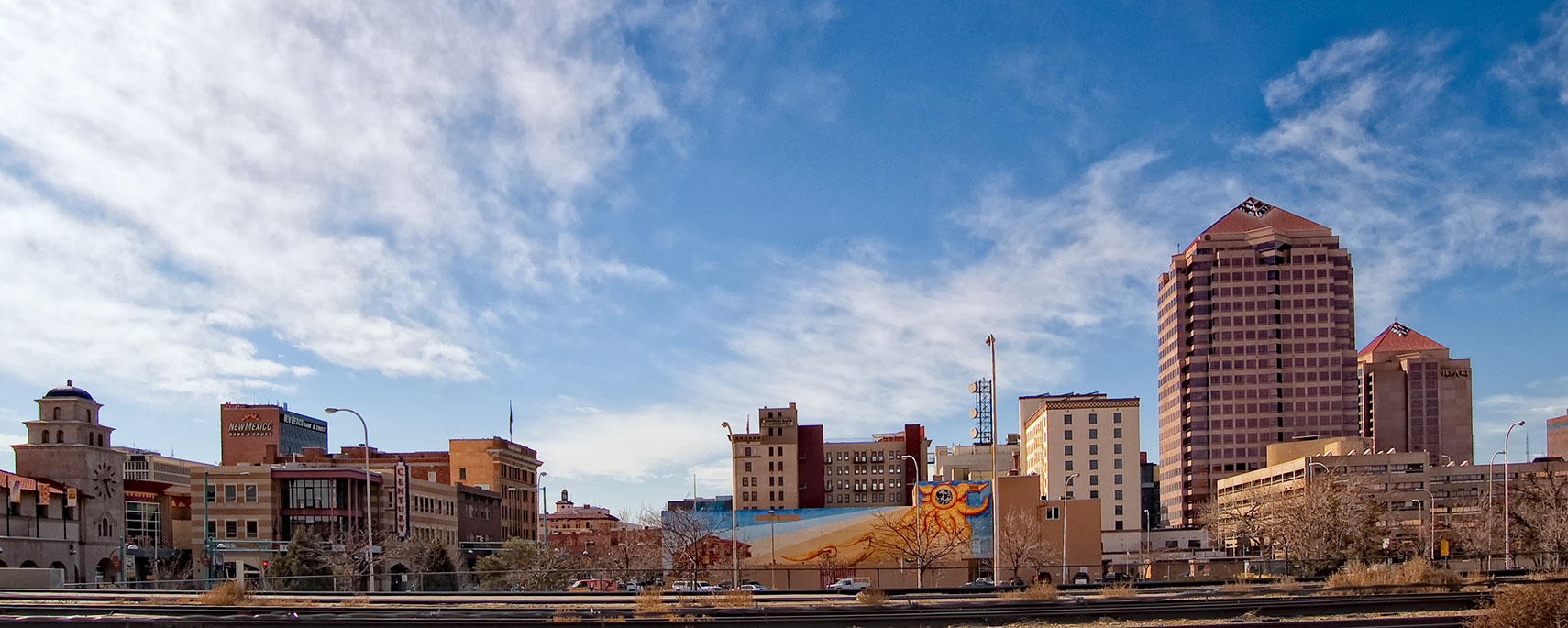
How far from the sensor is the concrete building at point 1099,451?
149000mm

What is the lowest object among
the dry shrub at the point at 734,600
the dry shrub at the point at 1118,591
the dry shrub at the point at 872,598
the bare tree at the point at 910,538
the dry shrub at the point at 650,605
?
the bare tree at the point at 910,538

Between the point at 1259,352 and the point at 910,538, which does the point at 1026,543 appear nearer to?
the point at 910,538

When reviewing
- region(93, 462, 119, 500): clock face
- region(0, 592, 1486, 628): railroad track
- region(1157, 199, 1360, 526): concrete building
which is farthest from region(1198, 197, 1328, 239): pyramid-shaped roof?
region(0, 592, 1486, 628): railroad track

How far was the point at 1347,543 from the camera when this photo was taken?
68688 mm

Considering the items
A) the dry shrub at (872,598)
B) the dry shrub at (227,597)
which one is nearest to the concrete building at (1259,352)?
the dry shrub at (872,598)

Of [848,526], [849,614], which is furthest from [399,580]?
[849,614]

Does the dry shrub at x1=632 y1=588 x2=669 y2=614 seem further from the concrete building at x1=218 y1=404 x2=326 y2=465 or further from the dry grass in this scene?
the concrete building at x1=218 y1=404 x2=326 y2=465

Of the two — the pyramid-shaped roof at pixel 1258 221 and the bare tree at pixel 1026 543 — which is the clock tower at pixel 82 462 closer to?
the bare tree at pixel 1026 543

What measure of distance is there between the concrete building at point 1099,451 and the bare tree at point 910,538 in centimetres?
5048

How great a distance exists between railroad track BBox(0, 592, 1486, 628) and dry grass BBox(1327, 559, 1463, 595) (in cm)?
191

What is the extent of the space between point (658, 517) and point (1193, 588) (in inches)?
3374

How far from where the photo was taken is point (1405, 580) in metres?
31.9

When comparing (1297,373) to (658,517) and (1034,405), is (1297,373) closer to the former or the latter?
(1034,405)

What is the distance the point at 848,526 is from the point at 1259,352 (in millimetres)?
102998
